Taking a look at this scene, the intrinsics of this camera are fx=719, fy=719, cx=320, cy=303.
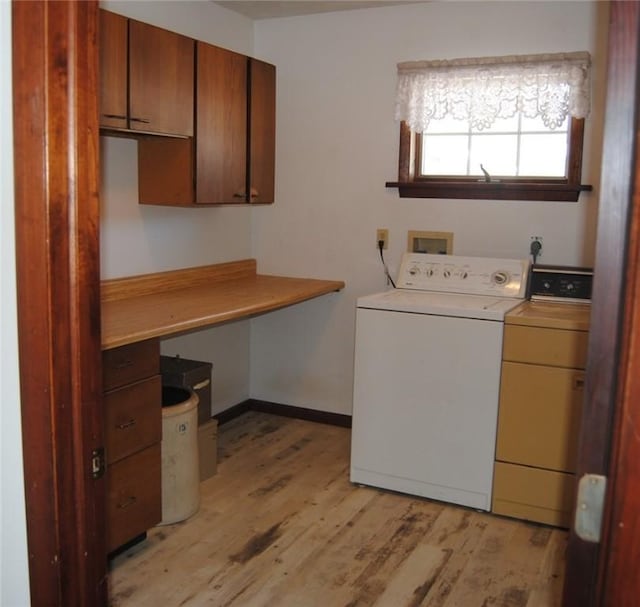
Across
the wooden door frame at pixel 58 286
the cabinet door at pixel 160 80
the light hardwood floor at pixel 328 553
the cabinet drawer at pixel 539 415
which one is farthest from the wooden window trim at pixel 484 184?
the wooden door frame at pixel 58 286

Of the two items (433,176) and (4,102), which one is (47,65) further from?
(433,176)

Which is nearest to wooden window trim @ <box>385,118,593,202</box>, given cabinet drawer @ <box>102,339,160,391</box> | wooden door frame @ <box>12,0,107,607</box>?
cabinet drawer @ <box>102,339,160,391</box>

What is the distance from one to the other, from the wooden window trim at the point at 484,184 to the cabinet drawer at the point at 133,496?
1.95m

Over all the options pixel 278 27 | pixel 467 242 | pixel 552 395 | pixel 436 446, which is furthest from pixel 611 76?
pixel 278 27

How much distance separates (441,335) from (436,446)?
497 mm

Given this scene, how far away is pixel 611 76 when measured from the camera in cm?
78

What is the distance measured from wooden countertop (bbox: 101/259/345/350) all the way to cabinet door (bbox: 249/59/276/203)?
19.2 inches

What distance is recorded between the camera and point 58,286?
1.09m

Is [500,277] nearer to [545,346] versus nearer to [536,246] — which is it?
[536,246]

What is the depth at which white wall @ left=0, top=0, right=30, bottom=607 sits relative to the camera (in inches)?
42.5

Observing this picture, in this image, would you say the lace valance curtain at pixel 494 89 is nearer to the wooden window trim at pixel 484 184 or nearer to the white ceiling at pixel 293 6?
the wooden window trim at pixel 484 184

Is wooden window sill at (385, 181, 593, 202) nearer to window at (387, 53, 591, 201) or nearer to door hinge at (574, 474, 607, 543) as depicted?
window at (387, 53, 591, 201)

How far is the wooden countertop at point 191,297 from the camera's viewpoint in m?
2.64

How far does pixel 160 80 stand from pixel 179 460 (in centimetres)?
157
